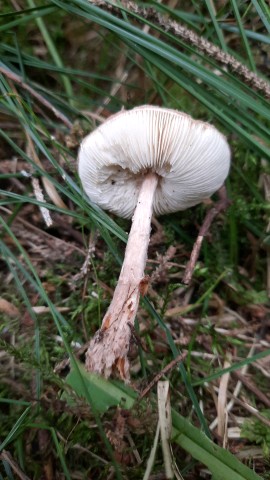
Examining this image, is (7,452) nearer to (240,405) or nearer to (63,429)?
(63,429)

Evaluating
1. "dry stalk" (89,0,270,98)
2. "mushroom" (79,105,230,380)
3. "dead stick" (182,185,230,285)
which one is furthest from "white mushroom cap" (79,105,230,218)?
"dry stalk" (89,0,270,98)

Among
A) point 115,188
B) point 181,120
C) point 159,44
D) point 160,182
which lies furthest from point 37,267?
point 159,44

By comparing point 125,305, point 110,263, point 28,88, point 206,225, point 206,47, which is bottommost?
point 125,305

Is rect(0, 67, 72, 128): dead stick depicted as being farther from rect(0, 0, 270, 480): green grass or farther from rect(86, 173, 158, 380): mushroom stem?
rect(86, 173, 158, 380): mushroom stem

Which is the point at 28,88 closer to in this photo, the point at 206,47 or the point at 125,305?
the point at 206,47

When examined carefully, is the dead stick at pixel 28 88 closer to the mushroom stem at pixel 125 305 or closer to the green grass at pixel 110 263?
the green grass at pixel 110 263

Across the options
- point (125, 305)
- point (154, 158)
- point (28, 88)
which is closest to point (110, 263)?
point (125, 305)
